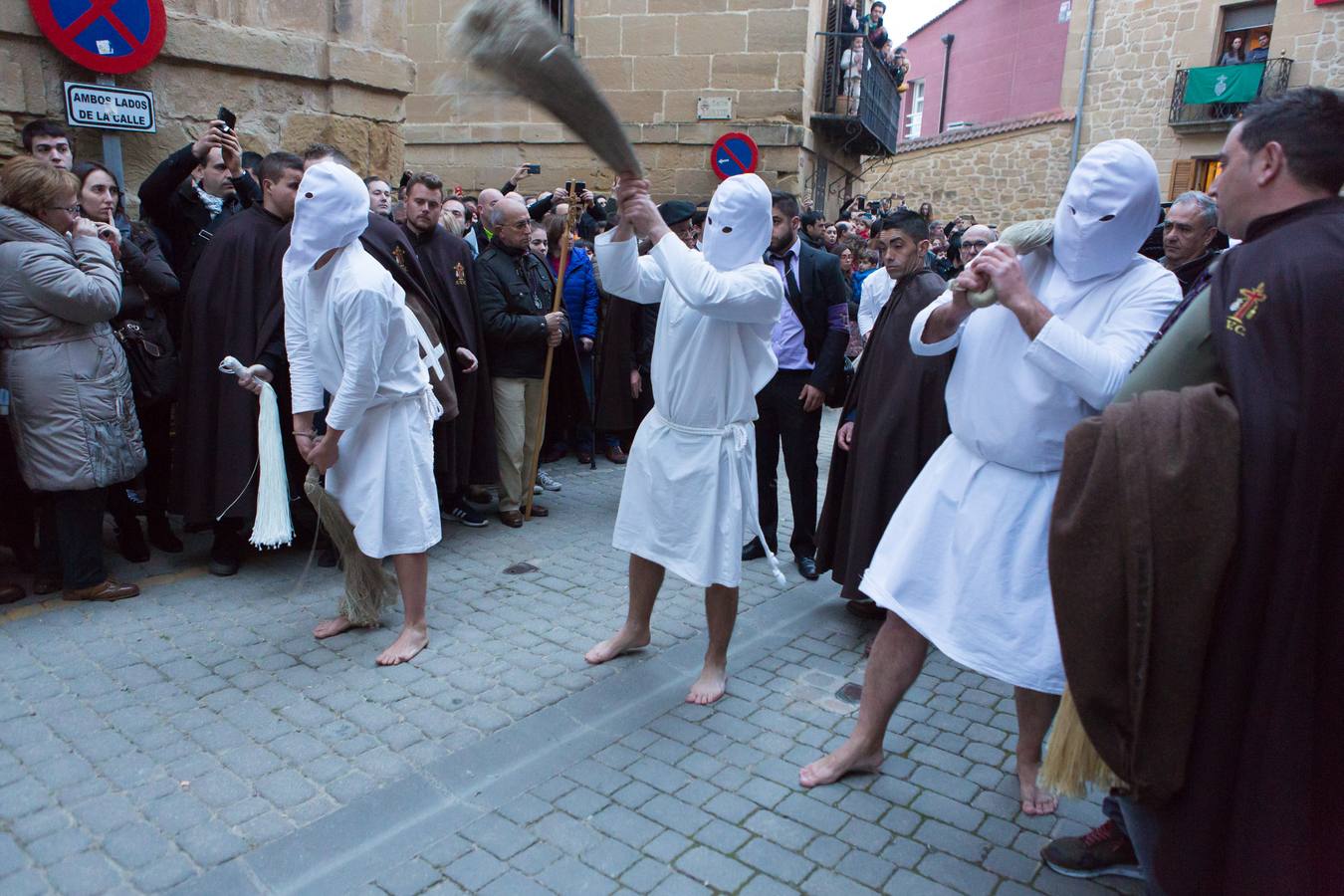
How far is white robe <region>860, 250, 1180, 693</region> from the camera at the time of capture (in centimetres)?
251

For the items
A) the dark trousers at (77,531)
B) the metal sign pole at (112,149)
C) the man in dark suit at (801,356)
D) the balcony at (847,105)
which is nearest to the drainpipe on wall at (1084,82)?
the balcony at (847,105)

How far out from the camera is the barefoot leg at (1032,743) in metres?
2.96

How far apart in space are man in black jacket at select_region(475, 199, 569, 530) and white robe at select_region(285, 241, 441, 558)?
6.37ft

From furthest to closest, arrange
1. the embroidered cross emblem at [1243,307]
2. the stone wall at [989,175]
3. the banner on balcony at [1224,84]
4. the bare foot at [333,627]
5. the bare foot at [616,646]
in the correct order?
the stone wall at [989,175] → the banner on balcony at [1224,84] → the bare foot at [333,627] → the bare foot at [616,646] → the embroidered cross emblem at [1243,307]

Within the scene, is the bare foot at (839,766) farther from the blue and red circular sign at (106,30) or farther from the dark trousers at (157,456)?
the blue and red circular sign at (106,30)

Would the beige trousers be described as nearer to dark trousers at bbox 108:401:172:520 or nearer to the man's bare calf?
dark trousers at bbox 108:401:172:520

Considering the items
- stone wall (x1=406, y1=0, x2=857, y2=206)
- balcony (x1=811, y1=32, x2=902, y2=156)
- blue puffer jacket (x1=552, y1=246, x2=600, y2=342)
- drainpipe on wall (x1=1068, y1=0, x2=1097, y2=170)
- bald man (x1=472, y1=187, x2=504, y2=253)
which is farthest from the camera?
drainpipe on wall (x1=1068, y1=0, x2=1097, y2=170)

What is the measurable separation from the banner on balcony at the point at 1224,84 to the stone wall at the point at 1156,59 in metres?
0.60

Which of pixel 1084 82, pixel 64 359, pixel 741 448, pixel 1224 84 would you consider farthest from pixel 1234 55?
pixel 64 359

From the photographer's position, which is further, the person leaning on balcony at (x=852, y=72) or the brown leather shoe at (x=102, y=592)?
the person leaning on balcony at (x=852, y=72)

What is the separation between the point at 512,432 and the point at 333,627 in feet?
7.14

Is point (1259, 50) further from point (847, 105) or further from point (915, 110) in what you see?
point (847, 105)

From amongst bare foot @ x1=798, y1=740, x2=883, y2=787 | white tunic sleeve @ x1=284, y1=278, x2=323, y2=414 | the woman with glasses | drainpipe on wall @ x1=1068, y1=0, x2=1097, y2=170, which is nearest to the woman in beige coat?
the woman with glasses

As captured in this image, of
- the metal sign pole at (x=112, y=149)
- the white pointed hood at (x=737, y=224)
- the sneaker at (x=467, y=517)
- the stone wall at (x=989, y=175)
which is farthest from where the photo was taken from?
the stone wall at (x=989, y=175)
